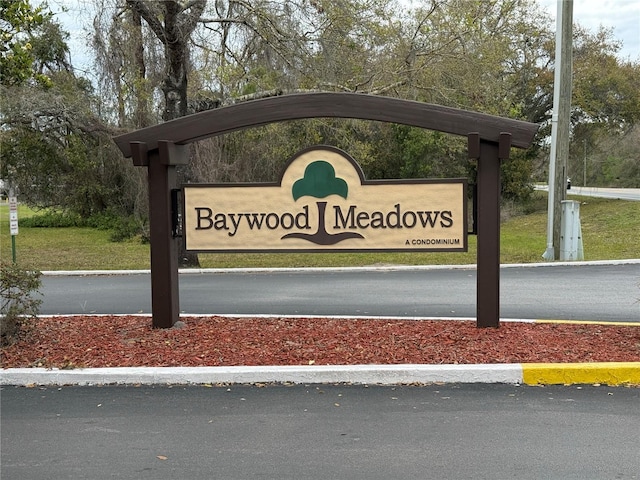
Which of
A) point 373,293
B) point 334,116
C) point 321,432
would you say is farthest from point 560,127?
point 321,432

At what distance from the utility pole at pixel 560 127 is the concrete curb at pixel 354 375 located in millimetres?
10464

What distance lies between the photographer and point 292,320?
26.6 ft

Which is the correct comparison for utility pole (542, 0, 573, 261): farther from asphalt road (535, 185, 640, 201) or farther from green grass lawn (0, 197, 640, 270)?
asphalt road (535, 185, 640, 201)

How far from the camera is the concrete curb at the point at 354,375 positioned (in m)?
5.65

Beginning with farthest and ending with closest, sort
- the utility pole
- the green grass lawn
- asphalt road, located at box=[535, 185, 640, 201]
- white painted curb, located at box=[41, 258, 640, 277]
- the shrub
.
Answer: asphalt road, located at box=[535, 185, 640, 201] < the green grass lawn < the utility pole < white painted curb, located at box=[41, 258, 640, 277] < the shrub

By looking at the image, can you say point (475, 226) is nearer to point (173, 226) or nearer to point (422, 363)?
point (422, 363)

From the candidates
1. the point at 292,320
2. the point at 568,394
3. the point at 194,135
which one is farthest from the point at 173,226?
the point at 568,394

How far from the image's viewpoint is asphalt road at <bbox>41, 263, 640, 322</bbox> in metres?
9.22

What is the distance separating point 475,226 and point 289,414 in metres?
3.23

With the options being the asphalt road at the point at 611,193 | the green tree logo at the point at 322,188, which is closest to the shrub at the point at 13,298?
the green tree logo at the point at 322,188

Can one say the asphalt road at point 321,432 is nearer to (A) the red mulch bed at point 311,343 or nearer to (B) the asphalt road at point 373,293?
(A) the red mulch bed at point 311,343

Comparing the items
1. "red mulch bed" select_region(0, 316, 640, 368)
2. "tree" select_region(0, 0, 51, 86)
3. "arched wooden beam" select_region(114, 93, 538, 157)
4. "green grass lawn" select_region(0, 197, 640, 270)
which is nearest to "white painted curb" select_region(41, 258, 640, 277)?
"green grass lawn" select_region(0, 197, 640, 270)

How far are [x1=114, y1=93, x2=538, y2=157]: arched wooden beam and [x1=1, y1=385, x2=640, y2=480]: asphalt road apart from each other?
106 inches

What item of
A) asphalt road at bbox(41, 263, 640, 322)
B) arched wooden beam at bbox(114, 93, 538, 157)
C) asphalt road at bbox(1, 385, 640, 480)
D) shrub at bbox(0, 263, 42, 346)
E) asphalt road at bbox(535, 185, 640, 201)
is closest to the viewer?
asphalt road at bbox(1, 385, 640, 480)
